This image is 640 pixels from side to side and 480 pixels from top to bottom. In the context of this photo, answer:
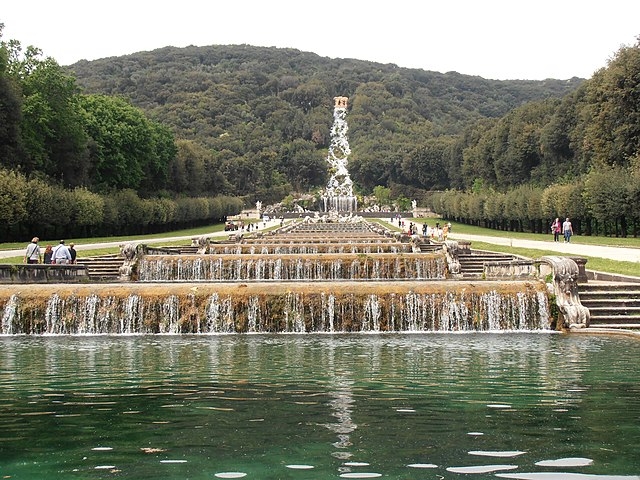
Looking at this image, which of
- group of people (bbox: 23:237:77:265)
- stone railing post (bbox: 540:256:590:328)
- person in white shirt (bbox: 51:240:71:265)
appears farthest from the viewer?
person in white shirt (bbox: 51:240:71:265)

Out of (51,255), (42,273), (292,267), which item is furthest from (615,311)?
(51,255)

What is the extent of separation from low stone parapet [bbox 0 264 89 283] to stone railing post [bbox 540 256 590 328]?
15.7m

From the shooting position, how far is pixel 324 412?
1149 cm

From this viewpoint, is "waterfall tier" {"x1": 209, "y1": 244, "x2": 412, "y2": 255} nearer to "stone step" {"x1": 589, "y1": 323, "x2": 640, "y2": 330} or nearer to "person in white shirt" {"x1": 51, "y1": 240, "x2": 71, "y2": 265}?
"person in white shirt" {"x1": 51, "y1": 240, "x2": 71, "y2": 265}

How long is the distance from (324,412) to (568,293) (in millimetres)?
12283

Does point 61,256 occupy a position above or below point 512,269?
above

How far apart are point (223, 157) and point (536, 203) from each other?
10424cm

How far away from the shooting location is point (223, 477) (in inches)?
332

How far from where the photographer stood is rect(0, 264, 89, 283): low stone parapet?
91.3ft

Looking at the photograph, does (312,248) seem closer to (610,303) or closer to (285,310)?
(285,310)

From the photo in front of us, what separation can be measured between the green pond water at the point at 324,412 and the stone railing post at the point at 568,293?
2.57m

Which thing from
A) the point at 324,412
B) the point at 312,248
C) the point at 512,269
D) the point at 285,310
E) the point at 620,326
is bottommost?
the point at 620,326

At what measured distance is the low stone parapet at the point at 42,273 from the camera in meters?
27.8

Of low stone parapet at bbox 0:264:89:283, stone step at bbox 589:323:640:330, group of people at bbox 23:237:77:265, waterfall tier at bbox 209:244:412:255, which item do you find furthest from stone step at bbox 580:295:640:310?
waterfall tier at bbox 209:244:412:255
